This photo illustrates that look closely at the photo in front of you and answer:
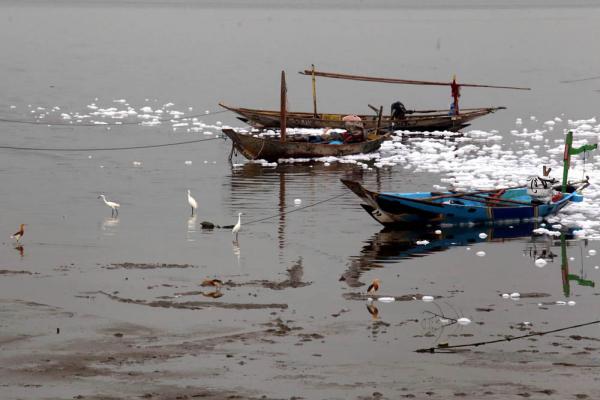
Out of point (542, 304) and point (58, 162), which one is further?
point (58, 162)

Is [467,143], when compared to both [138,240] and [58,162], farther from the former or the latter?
[138,240]

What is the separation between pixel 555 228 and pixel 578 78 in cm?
5202

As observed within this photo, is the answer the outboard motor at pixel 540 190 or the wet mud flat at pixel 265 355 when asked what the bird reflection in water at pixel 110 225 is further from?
the outboard motor at pixel 540 190

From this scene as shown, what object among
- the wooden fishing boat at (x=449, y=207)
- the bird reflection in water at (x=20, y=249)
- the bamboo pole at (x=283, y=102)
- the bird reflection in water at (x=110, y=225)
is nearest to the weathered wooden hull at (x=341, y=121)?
the bamboo pole at (x=283, y=102)

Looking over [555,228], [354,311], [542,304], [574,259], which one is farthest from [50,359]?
[555,228]

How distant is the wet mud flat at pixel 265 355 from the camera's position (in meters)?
16.9

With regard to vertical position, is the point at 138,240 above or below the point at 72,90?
below

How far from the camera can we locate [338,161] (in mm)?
42344

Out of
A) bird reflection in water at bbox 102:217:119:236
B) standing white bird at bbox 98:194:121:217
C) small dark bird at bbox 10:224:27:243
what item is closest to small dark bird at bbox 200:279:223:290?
small dark bird at bbox 10:224:27:243

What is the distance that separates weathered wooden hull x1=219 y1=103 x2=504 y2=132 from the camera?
158ft

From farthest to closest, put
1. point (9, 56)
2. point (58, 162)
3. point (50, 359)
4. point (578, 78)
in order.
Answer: point (9, 56) → point (578, 78) → point (58, 162) → point (50, 359)

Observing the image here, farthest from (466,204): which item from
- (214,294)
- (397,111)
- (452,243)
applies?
(397,111)

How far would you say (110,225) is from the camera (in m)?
29.8

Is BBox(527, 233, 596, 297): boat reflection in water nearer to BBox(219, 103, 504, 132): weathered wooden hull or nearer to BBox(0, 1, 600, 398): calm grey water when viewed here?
BBox(0, 1, 600, 398): calm grey water
